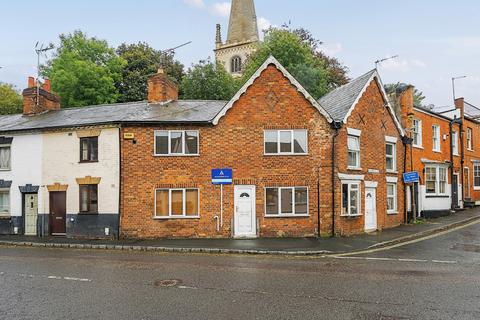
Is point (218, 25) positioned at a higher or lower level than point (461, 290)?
higher

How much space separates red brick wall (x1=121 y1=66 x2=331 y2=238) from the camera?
59.5ft

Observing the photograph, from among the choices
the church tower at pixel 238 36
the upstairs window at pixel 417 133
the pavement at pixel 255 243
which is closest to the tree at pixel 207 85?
the upstairs window at pixel 417 133

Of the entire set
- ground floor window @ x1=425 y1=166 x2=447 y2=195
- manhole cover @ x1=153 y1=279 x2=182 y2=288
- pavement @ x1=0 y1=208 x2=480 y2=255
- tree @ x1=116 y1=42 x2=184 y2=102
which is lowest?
pavement @ x1=0 y1=208 x2=480 y2=255

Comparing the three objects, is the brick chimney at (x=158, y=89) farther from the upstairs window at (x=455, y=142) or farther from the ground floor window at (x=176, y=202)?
the upstairs window at (x=455, y=142)

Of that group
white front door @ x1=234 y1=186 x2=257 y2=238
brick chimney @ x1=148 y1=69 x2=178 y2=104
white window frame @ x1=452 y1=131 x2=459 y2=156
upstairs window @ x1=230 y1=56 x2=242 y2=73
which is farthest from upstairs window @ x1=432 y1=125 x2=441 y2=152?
upstairs window @ x1=230 y1=56 x2=242 y2=73

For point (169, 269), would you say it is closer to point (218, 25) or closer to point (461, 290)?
point (461, 290)

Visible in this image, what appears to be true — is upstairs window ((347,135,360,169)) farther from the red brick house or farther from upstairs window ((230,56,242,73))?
upstairs window ((230,56,242,73))

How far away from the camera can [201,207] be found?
18219mm

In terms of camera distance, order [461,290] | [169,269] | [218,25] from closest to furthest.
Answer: [461,290] → [169,269] → [218,25]

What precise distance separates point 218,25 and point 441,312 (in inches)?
3113

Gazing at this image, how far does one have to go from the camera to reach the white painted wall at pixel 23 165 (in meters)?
20.2

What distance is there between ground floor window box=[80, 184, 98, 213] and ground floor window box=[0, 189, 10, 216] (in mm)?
4906

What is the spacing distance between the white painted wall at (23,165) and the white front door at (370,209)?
55.0 feet

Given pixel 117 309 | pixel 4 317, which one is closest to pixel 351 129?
pixel 117 309
